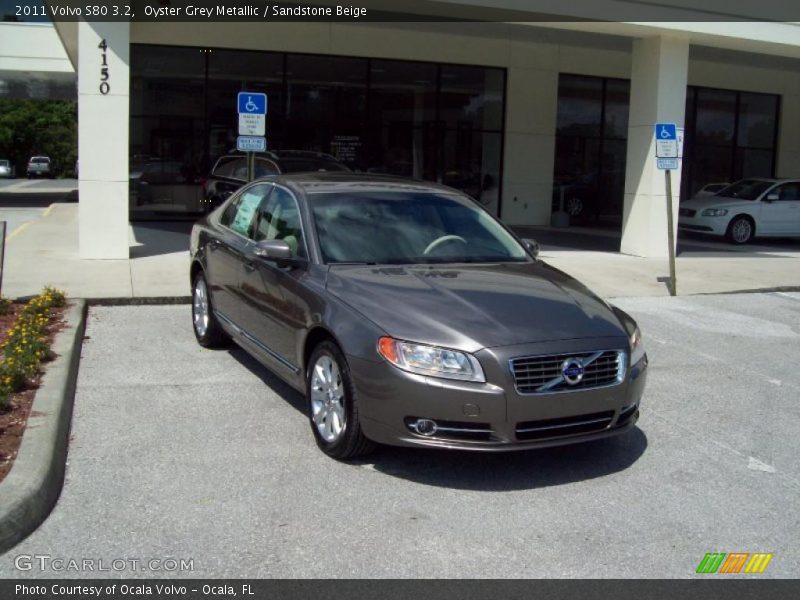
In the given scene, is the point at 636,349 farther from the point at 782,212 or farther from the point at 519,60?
the point at 519,60

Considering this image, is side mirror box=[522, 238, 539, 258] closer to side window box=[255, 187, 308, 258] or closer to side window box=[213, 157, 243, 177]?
side window box=[255, 187, 308, 258]

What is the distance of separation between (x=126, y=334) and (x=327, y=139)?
13026 millimetres

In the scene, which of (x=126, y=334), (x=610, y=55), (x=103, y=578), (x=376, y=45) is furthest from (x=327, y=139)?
(x=103, y=578)

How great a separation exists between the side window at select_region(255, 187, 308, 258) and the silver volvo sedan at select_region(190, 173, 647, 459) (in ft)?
0.05

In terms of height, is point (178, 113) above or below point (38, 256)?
above

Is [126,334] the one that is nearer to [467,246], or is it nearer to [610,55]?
[467,246]

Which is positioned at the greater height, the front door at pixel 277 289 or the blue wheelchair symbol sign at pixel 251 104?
the blue wheelchair symbol sign at pixel 251 104

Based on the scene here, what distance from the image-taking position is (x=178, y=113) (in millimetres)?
19812

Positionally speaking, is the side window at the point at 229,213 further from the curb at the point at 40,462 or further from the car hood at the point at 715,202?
the car hood at the point at 715,202

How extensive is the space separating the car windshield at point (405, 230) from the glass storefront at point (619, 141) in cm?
1764

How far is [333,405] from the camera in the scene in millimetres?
5340

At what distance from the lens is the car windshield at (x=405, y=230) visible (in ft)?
20.1

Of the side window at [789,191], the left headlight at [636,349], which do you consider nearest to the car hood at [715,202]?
the side window at [789,191]

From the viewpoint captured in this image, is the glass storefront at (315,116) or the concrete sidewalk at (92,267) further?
the glass storefront at (315,116)
